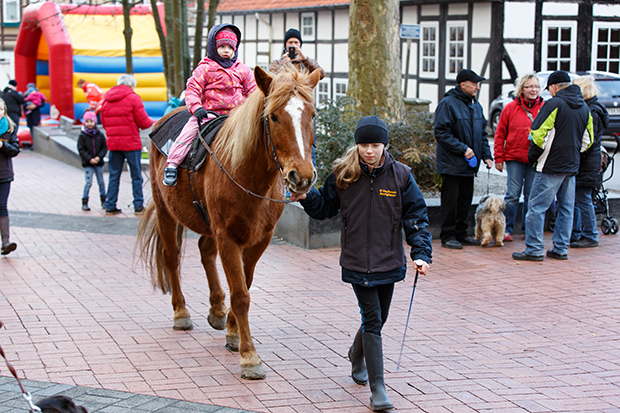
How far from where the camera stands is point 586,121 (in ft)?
27.9

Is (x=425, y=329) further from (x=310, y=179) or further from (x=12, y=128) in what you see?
(x=12, y=128)

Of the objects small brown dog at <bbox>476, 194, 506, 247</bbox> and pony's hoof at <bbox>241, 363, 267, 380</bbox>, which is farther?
small brown dog at <bbox>476, 194, 506, 247</bbox>

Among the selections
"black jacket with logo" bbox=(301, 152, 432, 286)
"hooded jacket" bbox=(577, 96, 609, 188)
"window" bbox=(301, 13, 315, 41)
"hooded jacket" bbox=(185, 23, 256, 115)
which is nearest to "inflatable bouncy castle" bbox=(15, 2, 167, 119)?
"window" bbox=(301, 13, 315, 41)

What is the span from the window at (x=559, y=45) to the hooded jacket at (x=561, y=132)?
18068mm

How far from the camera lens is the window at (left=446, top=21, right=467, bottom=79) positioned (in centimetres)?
2542

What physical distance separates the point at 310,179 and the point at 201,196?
5.25 feet

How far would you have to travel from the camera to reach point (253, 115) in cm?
476

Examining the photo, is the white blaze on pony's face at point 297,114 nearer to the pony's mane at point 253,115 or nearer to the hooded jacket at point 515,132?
the pony's mane at point 253,115

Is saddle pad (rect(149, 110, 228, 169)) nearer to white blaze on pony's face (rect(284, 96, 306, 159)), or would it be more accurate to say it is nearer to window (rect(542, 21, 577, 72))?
white blaze on pony's face (rect(284, 96, 306, 159))

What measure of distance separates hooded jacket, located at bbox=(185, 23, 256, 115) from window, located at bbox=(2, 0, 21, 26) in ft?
157

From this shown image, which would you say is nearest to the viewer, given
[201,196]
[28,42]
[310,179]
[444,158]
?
[310,179]

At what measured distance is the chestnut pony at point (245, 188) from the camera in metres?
4.42

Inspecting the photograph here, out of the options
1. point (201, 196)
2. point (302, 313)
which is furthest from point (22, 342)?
point (302, 313)

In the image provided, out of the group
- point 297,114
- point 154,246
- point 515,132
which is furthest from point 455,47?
point 297,114
